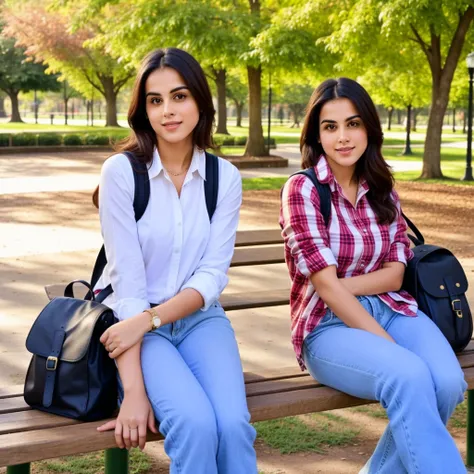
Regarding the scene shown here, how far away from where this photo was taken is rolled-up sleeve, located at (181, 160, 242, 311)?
334 cm

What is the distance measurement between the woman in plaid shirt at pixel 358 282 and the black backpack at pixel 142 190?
33 centimetres

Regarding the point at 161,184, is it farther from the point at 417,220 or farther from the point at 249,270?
the point at 417,220

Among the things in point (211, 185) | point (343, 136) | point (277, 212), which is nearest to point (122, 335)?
A: point (211, 185)

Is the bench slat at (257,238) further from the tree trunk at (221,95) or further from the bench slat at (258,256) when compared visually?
the tree trunk at (221,95)

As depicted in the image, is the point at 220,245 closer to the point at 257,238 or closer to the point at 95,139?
the point at 257,238

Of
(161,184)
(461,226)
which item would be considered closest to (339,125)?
(161,184)

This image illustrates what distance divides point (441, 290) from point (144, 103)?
1450 mm

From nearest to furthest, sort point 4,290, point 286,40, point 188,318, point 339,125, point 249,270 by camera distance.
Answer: point 188,318
point 339,125
point 4,290
point 249,270
point 286,40

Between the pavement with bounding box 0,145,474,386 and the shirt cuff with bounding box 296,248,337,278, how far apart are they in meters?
2.16

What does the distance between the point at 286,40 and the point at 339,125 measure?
1936 cm

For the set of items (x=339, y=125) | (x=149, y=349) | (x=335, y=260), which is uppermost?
(x=339, y=125)

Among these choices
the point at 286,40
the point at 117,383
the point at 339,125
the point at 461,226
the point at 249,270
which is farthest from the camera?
the point at 286,40

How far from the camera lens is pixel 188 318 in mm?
3367

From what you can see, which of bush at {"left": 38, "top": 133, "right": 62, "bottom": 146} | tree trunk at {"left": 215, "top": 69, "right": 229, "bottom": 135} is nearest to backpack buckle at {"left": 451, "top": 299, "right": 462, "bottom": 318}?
bush at {"left": 38, "top": 133, "right": 62, "bottom": 146}
